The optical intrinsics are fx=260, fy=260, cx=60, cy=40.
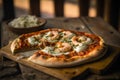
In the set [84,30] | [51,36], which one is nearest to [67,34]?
[51,36]

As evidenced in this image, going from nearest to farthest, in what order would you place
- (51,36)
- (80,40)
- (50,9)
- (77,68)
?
(77,68) < (80,40) < (51,36) < (50,9)

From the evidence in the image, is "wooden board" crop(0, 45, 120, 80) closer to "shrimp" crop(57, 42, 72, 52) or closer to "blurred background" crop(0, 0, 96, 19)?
"shrimp" crop(57, 42, 72, 52)

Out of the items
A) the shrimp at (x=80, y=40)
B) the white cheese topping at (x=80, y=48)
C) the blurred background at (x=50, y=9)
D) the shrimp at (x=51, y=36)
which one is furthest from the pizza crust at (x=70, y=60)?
the blurred background at (x=50, y=9)

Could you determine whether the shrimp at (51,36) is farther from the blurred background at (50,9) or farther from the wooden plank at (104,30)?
the blurred background at (50,9)

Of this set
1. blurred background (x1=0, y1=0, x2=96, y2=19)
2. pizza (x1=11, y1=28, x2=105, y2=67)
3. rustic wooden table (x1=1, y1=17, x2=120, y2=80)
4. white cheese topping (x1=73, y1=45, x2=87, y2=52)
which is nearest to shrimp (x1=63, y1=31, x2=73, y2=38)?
pizza (x1=11, y1=28, x2=105, y2=67)

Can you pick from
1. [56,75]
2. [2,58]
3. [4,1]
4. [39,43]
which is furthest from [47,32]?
[4,1]

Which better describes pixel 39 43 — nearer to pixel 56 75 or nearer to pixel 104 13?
pixel 56 75

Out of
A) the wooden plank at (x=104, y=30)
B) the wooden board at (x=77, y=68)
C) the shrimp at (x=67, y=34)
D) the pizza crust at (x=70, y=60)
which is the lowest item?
the wooden plank at (x=104, y=30)

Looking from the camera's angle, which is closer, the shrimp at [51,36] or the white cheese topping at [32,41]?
the white cheese topping at [32,41]

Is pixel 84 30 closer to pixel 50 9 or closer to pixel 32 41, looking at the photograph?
pixel 32 41
